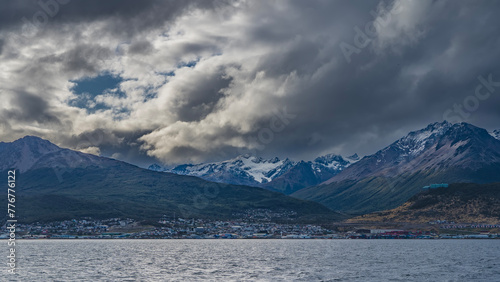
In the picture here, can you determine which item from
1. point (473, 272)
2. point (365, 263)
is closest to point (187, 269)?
point (365, 263)

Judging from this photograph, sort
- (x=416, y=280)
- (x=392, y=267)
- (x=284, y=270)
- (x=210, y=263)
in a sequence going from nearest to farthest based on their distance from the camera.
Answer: (x=416, y=280) → (x=284, y=270) → (x=392, y=267) → (x=210, y=263)

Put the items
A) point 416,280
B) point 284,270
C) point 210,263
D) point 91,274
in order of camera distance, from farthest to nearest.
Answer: point 210,263, point 284,270, point 91,274, point 416,280

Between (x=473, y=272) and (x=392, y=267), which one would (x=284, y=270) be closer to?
(x=392, y=267)

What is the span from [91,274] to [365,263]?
298ft

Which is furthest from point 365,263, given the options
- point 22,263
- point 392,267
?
point 22,263

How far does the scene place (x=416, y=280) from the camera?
12850cm

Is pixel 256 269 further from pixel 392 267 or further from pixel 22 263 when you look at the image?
pixel 22 263

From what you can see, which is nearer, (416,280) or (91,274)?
(416,280)

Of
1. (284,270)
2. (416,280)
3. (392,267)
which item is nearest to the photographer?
(416,280)

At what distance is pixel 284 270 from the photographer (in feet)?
492

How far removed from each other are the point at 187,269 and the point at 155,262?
97.3 ft

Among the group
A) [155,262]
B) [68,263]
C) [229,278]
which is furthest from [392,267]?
[68,263]

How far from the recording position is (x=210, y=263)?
174 metres

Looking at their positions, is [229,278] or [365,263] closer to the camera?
[229,278]
